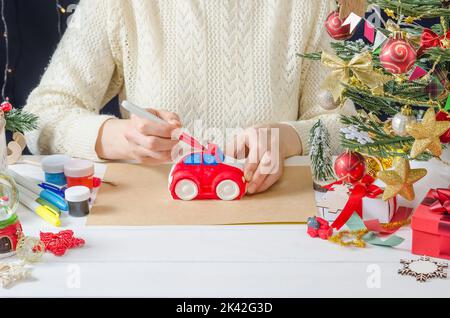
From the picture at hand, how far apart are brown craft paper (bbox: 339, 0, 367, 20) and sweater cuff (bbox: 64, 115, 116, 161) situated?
521mm

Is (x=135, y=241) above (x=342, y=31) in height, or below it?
below

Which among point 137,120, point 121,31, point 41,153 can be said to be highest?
point 121,31

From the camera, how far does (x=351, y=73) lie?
2.85ft

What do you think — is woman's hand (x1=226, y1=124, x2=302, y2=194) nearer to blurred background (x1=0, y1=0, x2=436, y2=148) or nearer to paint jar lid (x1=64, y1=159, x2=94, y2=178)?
paint jar lid (x1=64, y1=159, x2=94, y2=178)

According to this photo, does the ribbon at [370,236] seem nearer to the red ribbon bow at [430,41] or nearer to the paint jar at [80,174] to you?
the red ribbon bow at [430,41]

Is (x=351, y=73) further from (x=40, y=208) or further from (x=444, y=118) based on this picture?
(x=40, y=208)

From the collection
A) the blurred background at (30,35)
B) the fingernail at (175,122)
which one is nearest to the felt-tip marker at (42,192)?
the fingernail at (175,122)

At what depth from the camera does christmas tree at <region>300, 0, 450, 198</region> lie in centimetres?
80

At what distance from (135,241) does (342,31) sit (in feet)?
1.30

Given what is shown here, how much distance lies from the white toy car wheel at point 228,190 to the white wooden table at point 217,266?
0.09 meters

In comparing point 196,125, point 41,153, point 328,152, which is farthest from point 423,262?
point 41,153

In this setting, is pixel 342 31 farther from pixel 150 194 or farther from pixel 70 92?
pixel 70 92

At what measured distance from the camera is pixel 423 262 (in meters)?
0.82

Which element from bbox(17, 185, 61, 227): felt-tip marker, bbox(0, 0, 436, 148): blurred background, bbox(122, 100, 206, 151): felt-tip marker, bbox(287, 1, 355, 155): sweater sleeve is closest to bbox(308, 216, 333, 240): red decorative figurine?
bbox(122, 100, 206, 151): felt-tip marker
